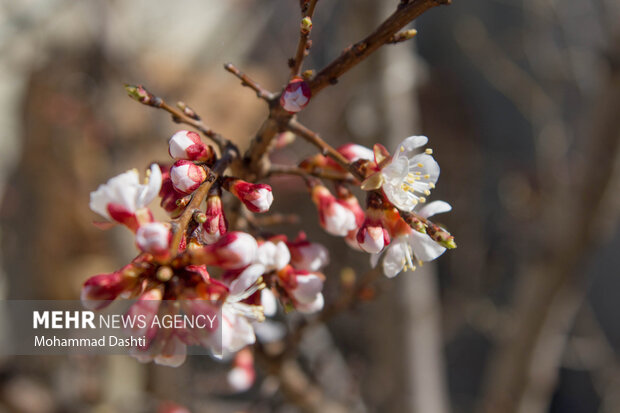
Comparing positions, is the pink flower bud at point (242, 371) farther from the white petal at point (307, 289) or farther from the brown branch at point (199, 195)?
the brown branch at point (199, 195)

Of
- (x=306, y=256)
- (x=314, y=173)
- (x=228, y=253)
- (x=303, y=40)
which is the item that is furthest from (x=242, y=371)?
(x=303, y=40)

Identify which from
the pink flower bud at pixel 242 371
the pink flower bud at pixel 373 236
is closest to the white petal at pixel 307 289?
the pink flower bud at pixel 373 236

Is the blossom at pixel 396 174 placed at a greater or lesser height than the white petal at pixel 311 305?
greater

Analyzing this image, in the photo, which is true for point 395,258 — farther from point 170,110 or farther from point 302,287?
point 170,110

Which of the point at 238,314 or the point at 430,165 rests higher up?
the point at 430,165

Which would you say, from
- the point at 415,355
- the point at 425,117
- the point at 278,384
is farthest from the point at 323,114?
the point at 278,384
